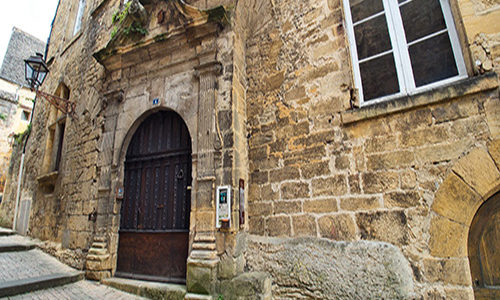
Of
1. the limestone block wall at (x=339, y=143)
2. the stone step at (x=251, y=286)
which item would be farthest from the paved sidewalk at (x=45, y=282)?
the limestone block wall at (x=339, y=143)

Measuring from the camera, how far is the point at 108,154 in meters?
4.45

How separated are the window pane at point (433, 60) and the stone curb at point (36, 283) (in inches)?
204

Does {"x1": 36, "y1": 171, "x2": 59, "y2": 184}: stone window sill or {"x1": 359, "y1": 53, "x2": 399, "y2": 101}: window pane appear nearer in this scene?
{"x1": 359, "y1": 53, "x2": 399, "y2": 101}: window pane

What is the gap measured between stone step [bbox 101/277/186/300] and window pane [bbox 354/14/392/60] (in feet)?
11.8

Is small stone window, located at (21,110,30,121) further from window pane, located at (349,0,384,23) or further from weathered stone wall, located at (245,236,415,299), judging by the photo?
window pane, located at (349,0,384,23)

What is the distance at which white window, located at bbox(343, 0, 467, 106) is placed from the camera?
8.61 ft

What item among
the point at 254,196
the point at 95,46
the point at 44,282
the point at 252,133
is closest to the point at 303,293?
the point at 254,196

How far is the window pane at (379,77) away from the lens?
288 cm

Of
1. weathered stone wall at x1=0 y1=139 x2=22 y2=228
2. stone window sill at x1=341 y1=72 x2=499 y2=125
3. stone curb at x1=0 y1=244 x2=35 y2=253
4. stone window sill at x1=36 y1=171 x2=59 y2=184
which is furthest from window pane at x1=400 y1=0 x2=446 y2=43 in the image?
weathered stone wall at x1=0 y1=139 x2=22 y2=228

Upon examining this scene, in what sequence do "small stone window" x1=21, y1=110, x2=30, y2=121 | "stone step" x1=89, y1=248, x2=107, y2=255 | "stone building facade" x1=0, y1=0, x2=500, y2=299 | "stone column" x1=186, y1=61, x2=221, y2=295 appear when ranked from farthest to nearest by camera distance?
"small stone window" x1=21, y1=110, x2=30, y2=121, "stone step" x1=89, y1=248, x2=107, y2=255, "stone column" x1=186, y1=61, x2=221, y2=295, "stone building facade" x1=0, y1=0, x2=500, y2=299

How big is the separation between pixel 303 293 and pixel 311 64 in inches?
107

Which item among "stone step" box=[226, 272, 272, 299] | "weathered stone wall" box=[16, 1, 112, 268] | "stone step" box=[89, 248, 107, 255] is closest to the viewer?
"stone step" box=[226, 272, 272, 299]

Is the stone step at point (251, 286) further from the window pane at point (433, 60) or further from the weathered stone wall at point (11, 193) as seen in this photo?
the weathered stone wall at point (11, 193)

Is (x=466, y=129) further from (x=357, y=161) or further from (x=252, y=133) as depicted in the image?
(x=252, y=133)
